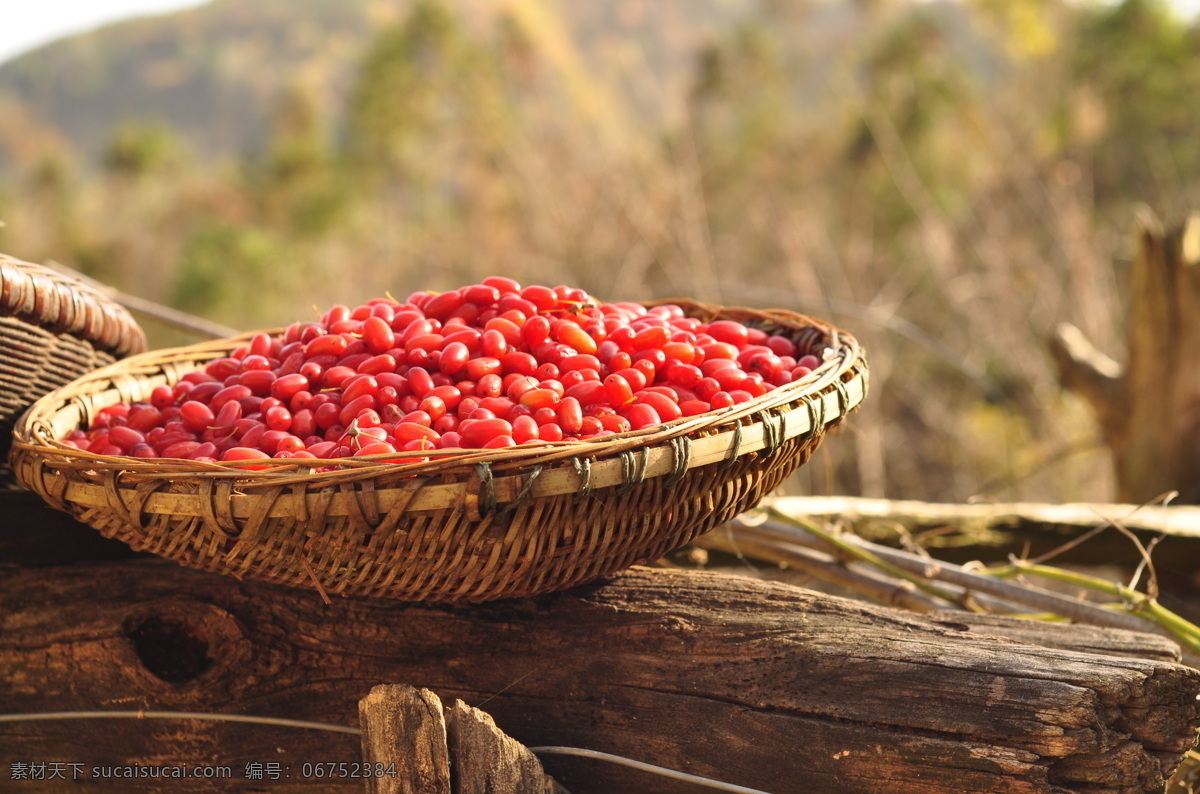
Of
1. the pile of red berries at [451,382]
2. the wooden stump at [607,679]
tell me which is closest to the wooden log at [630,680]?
the wooden stump at [607,679]

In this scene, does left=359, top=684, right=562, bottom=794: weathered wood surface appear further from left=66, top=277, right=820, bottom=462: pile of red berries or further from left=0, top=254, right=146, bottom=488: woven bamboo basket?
left=0, top=254, right=146, bottom=488: woven bamboo basket

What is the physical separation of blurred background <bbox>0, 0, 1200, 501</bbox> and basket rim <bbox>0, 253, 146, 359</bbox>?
5.0 inches

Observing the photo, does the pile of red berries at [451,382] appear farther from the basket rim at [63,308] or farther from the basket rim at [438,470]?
the basket rim at [63,308]

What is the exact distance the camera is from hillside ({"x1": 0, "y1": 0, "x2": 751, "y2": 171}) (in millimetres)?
32469

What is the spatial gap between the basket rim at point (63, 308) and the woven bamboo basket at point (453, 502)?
0.75 ft

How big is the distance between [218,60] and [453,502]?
4181 centimetres

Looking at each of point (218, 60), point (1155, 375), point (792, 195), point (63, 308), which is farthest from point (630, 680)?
point (218, 60)

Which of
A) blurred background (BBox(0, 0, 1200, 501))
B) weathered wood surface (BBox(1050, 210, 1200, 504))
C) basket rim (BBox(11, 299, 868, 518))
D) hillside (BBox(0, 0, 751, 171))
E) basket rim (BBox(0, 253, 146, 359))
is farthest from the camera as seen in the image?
hillside (BBox(0, 0, 751, 171))

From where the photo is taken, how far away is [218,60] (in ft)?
123

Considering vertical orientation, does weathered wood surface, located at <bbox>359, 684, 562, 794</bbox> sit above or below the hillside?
below

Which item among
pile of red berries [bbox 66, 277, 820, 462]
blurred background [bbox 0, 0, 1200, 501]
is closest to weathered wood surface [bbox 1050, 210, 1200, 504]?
blurred background [bbox 0, 0, 1200, 501]

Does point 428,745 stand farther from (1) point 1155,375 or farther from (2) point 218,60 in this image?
(2) point 218,60

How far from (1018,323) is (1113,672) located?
4601mm

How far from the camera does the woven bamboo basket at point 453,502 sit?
3.23ft
